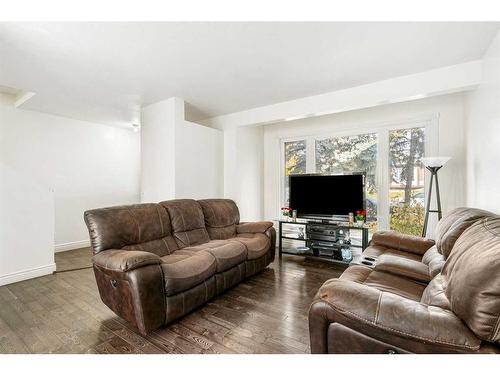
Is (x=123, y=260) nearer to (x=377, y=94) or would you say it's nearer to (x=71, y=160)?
(x=377, y=94)

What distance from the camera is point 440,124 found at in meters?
3.29

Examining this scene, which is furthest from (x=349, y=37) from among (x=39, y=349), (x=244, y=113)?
(x=39, y=349)

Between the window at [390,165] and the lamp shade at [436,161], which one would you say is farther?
the window at [390,165]

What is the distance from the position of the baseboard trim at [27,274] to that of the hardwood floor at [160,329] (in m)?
0.10

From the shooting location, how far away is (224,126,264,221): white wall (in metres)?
4.35

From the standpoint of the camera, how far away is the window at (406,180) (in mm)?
3492

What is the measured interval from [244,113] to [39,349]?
379cm

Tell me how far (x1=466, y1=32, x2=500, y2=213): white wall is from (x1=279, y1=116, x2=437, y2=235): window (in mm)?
578

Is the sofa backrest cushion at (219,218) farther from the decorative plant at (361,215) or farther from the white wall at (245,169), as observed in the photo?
the decorative plant at (361,215)

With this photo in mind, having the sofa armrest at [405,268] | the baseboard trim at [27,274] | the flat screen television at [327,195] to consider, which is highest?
the flat screen television at [327,195]

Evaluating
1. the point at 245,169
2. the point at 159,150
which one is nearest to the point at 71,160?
the point at 159,150

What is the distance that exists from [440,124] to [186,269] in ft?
12.2

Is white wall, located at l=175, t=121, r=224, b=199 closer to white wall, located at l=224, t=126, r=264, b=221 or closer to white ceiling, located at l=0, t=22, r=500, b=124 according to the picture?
white wall, located at l=224, t=126, r=264, b=221

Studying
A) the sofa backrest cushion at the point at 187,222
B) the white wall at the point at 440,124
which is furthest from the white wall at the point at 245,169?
the sofa backrest cushion at the point at 187,222
